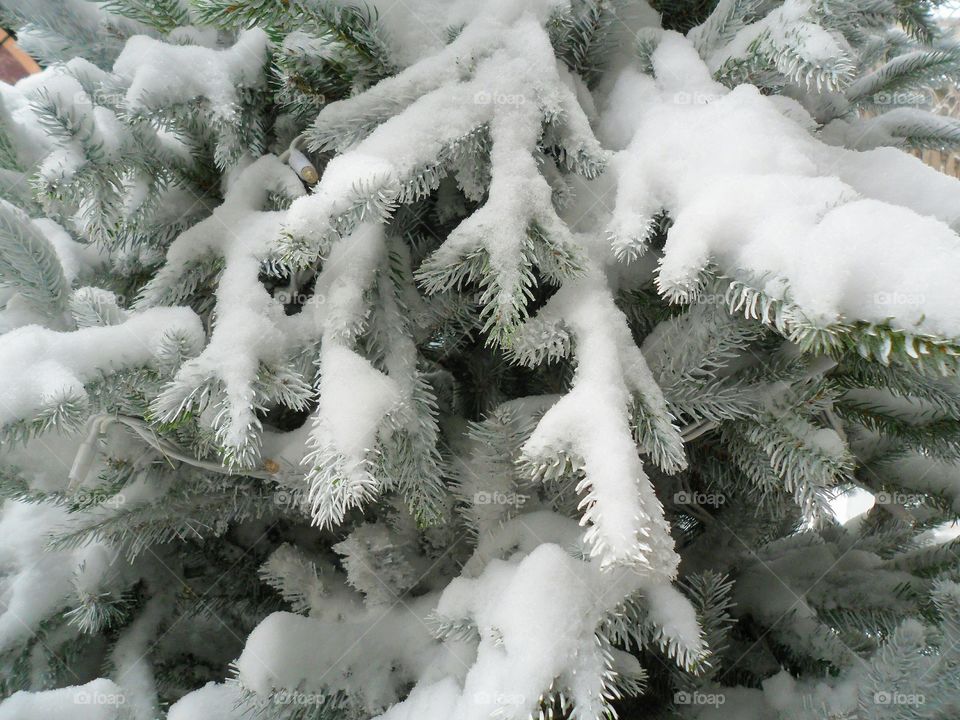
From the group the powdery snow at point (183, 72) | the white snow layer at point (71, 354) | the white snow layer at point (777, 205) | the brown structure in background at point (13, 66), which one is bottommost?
the brown structure in background at point (13, 66)

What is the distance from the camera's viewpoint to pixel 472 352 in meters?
0.76

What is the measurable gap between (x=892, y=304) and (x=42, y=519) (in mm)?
961

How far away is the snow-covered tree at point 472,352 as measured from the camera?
1.49ft

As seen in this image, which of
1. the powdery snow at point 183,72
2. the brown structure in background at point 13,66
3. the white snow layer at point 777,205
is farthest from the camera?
the brown structure in background at point 13,66

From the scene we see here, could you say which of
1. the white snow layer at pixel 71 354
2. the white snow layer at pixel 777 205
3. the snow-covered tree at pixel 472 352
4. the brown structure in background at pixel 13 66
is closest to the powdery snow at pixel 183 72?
the snow-covered tree at pixel 472 352

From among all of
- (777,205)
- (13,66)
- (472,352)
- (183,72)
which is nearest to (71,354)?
(183,72)

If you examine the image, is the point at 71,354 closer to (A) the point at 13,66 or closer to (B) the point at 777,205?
(B) the point at 777,205

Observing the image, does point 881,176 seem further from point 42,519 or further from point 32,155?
point 42,519

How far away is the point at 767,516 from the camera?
84cm

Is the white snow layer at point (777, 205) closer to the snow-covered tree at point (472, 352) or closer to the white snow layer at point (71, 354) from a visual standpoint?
the snow-covered tree at point (472, 352)

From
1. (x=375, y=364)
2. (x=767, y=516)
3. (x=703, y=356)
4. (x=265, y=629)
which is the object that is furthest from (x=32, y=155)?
(x=767, y=516)

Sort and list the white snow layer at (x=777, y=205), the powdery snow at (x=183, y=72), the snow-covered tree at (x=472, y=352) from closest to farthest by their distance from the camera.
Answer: the white snow layer at (x=777, y=205)
the snow-covered tree at (x=472, y=352)
the powdery snow at (x=183, y=72)

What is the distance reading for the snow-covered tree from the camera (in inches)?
17.9

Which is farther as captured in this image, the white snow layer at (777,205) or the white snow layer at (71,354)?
the white snow layer at (71,354)
